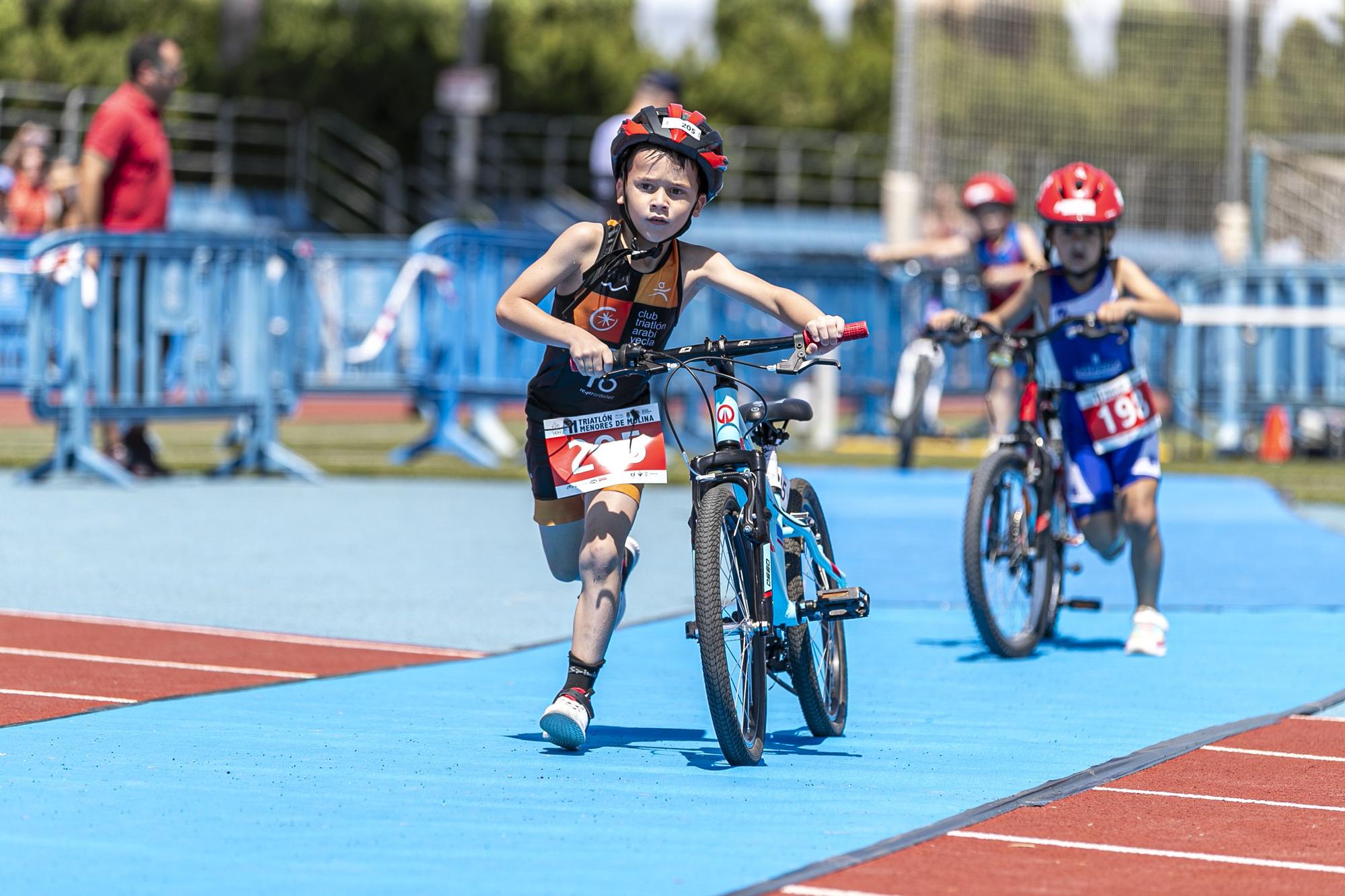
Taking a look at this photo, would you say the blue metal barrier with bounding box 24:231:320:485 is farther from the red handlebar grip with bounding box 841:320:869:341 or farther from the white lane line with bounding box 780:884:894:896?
the white lane line with bounding box 780:884:894:896

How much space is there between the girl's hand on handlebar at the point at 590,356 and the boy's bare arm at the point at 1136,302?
115 inches

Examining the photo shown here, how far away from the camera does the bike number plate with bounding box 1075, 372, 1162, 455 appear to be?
27.5 ft

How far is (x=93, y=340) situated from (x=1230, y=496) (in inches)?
286

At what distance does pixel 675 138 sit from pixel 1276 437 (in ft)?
45.9

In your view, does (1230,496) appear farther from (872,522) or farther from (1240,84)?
(1240,84)

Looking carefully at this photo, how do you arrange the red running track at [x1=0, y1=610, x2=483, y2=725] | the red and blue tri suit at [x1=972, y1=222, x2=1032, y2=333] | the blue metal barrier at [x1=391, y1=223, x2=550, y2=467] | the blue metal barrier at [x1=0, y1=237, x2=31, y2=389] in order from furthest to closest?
the blue metal barrier at [x1=391, y1=223, x2=550, y2=467], the blue metal barrier at [x1=0, y1=237, x2=31, y2=389], the red and blue tri suit at [x1=972, y1=222, x2=1032, y2=333], the red running track at [x1=0, y1=610, x2=483, y2=725]

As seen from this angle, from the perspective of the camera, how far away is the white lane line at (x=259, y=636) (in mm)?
7977

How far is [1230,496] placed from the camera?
48.1 feet

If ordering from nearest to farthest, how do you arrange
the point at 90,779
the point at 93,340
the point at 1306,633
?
the point at 90,779 → the point at 1306,633 → the point at 93,340

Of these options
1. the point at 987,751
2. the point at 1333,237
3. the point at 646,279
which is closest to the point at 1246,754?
the point at 987,751

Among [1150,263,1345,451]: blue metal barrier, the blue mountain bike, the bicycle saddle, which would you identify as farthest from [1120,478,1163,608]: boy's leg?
[1150,263,1345,451]: blue metal barrier

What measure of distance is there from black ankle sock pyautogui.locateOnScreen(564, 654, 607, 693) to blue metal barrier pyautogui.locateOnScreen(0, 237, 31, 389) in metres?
9.61

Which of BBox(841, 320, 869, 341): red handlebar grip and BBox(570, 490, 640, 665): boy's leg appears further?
BBox(570, 490, 640, 665): boy's leg

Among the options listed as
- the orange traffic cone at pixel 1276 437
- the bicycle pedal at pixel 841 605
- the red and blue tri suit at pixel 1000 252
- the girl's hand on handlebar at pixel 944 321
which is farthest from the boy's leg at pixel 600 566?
the orange traffic cone at pixel 1276 437
